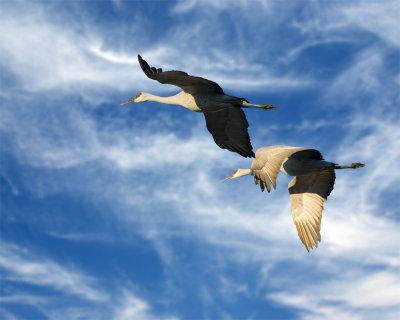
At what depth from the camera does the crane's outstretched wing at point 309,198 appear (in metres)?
14.9

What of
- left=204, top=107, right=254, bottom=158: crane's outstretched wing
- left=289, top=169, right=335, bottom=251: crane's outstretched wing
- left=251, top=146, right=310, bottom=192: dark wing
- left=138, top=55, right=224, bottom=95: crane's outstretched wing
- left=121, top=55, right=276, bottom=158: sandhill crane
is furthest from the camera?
left=289, top=169, right=335, bottom=251: crane's outstretched wing

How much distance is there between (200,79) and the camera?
13.6 metres

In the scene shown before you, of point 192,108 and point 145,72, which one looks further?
point 192,108

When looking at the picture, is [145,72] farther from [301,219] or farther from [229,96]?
[301,219]

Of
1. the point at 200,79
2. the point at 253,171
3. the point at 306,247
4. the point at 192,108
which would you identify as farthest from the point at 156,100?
the point at 306,247

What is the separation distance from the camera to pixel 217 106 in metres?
14.3

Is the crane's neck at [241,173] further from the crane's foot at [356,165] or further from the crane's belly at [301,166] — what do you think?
the crane's foot at [356,165]

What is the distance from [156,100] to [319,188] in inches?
206

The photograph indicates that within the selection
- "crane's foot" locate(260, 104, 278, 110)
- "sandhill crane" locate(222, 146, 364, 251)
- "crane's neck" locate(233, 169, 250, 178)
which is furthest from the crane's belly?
"crane's neck" locate(233, 169, 250, 178)

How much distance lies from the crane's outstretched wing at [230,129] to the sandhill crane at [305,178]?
68 cm

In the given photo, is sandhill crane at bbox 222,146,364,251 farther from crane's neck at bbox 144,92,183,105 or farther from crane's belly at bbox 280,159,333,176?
crane's neck at bbox 144,92,183,105

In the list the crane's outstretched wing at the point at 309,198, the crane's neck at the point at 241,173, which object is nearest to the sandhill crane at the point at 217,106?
the crane's outstretched wing at the point at 309,198

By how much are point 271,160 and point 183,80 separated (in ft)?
9.38

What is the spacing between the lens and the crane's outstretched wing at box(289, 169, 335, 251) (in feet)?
49.0
